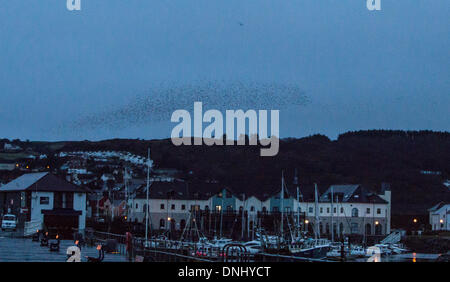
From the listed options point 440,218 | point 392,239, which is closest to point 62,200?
point 392,239

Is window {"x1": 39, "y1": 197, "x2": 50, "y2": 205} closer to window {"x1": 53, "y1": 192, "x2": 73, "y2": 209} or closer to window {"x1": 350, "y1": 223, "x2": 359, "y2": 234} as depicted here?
window {"x1": 53, "y1": 192, "x2": 73, "y2": 209}

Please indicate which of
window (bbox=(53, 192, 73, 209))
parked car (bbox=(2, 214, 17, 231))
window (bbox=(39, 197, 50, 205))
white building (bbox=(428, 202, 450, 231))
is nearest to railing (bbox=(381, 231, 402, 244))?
white building (bbox=(428, 202, 450, 231))

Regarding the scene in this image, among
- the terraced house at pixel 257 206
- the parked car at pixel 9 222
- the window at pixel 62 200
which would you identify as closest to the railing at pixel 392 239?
the terraced house at pixel 257 206

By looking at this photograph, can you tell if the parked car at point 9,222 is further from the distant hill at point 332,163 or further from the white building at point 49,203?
the distant hill at point 332,163

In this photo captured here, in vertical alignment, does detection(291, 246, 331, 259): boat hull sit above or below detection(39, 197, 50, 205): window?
below

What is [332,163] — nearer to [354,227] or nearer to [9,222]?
[354,227]
